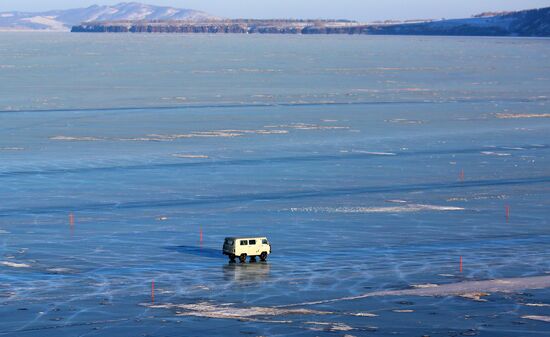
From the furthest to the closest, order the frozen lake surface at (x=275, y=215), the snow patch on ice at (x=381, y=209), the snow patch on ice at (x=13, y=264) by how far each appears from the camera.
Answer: the snow patch on ice at (x=381, y=209) < the snow patch on ice at (x=13, y=264) < the frozen lake surface at (x=275, y=215)

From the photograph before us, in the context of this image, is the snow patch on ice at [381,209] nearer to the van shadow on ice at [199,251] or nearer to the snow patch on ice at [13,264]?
the van shadow on ice at [199,251]

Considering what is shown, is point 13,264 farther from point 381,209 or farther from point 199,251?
point 381,209

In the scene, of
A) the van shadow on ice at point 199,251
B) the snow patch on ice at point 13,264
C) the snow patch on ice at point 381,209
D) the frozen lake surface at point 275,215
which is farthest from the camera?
the snow patch on ice at point 381,209

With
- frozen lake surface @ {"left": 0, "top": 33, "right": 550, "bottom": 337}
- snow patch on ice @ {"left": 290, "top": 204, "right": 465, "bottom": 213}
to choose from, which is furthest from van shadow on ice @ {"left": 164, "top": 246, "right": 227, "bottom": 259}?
snow patch on ice @ {"left": 290, "top": 204, "right": 465, "bottom": 213}

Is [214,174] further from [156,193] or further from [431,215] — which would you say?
[431,215]

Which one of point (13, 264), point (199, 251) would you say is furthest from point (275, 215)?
point (13, 264)

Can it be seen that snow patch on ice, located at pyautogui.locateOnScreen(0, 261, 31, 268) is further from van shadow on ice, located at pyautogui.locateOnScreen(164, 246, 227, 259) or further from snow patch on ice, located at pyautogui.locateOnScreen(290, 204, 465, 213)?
snow patch on ice, located at pyautogui.locateOnScreen(290, 204, 465, 213)

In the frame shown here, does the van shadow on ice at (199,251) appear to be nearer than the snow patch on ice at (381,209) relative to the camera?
Yes

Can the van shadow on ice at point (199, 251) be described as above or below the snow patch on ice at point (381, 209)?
below

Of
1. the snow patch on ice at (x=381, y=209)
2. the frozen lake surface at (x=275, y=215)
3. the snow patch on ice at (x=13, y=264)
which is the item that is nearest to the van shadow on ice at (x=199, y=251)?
the frozen lake surface at (x=275, y=215)
